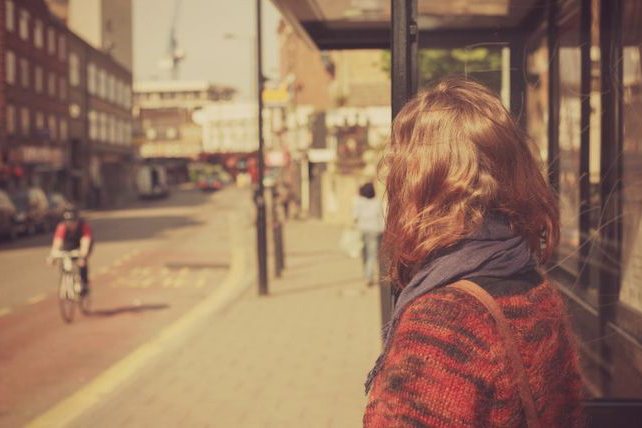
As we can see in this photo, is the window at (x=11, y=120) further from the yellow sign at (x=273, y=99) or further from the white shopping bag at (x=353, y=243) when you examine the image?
the white shopping bag at (x=353, y=243)

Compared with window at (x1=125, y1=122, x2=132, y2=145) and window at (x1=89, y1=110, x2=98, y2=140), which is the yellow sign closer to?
window at (x1=89, y1=110, x2=98, y2=140)

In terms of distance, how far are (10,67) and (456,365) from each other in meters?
49.0

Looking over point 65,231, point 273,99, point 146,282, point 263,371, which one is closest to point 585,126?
point 263,371

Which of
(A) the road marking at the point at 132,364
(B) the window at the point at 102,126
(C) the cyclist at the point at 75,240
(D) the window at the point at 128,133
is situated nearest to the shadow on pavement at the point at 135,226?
(A) the road marking at the point at 132,364

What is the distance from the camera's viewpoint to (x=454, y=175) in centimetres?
159

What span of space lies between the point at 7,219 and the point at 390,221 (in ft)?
93.4

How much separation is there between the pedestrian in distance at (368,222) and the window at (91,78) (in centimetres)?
5350

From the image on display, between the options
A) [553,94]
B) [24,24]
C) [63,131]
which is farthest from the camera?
[63,131]

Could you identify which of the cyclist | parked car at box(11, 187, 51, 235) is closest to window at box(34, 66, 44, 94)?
parked car at box(11, 187, 51, 235)

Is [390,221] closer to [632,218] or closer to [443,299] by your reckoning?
[443,299]

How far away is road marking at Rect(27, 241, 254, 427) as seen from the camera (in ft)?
20.9

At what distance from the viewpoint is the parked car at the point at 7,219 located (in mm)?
27781

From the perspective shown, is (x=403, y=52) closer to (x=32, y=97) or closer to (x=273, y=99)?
(x=273, y=99)

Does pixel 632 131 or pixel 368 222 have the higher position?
pixel 632 131
